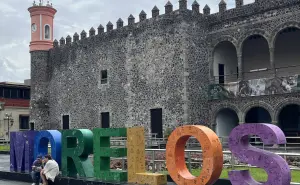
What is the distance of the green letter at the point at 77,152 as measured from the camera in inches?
462

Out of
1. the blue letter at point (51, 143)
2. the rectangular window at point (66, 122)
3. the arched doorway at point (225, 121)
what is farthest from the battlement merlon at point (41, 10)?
the blue letter at point (51, 143)

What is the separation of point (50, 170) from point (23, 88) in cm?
3263

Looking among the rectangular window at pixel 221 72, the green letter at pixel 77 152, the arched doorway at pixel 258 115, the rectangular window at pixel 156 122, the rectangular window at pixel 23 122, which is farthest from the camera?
the rectangular window at pixel 23 122

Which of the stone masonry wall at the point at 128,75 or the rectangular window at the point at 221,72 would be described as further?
the rectangular window at the point at 221,72

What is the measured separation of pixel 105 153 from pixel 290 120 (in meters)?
15.2

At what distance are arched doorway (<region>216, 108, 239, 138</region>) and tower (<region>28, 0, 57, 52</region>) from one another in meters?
13.8

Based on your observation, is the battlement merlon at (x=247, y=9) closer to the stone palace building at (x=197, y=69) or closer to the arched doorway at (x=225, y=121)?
the stone palace building at (x=197, y=69)

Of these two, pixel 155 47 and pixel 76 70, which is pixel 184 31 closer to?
pixel 155 47

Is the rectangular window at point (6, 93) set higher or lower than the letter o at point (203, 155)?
higher

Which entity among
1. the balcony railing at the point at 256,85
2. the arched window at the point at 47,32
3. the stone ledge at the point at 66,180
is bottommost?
the stone ledge at the point at 66,180

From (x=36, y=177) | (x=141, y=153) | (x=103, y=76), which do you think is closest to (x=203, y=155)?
(x=141, y=153)

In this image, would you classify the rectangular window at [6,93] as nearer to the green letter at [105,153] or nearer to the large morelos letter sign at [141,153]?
the large morelos letter sign at [141,153]

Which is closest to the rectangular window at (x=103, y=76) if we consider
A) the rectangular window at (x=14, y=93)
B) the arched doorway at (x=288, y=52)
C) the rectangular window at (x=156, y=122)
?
the rectangular window at (x=156, y=122)

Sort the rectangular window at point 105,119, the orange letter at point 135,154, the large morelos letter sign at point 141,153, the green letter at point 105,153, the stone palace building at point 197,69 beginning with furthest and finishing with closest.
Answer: the rectangular window at point 105,119
the stone palace building at point 197,69
the green letter at point 105,153
the orange letter at point 135,154
the large morelos letter sign at point 141,153
